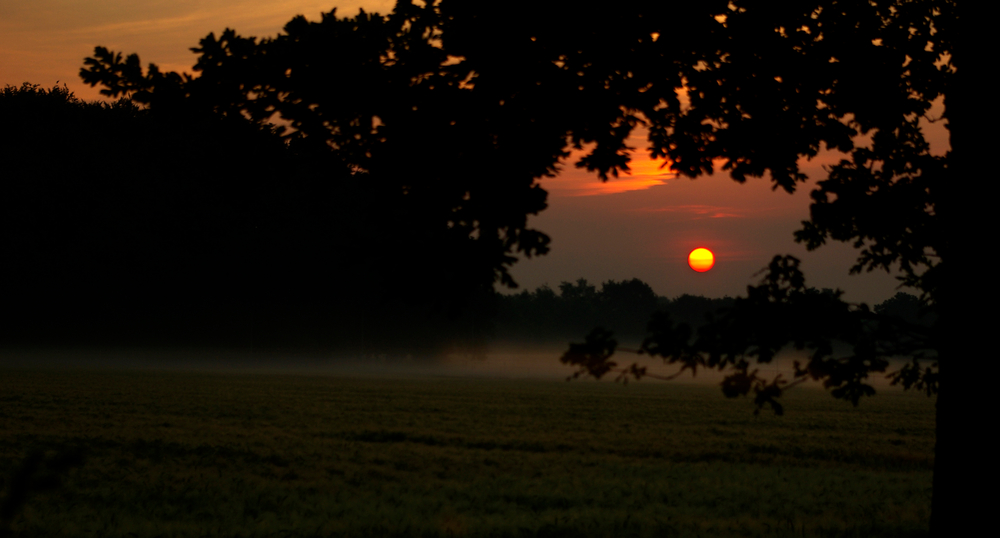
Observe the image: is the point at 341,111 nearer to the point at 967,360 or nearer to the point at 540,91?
the point at 540,91

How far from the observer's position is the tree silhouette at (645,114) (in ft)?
20.0

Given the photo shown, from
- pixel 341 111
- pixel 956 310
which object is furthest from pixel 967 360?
pixel 341 111

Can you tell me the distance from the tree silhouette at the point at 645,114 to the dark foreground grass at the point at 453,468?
4.29 m

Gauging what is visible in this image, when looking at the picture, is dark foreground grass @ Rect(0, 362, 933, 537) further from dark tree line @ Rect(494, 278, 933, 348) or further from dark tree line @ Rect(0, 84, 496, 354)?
dark tree line @ Rect(494, 278, 933, 348)

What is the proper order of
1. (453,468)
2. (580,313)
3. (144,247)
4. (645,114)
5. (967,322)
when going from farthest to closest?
(580,313)
(144,247)
(453,468)
(645,114)
(967,322)

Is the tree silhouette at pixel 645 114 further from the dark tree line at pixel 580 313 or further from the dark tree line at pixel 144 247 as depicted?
the dark tree line at pixel 580 313

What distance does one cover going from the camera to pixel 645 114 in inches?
296

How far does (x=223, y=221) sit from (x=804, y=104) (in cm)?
5695

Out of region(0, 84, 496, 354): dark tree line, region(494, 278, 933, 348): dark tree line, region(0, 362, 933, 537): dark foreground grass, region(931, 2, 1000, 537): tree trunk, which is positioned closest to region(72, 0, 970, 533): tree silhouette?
region(931, 2, 1000, 537): tree trunk

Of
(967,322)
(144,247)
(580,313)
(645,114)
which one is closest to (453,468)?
(645,114)

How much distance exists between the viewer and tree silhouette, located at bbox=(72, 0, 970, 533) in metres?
6.08

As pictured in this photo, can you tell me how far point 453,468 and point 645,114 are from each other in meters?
9.46

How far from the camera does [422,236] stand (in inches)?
276

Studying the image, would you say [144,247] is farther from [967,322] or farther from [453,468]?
[967,322]
